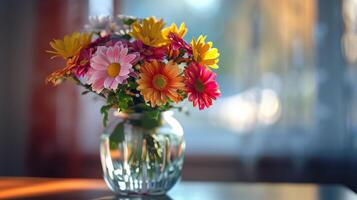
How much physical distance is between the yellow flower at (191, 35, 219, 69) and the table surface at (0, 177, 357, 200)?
36 centimetres

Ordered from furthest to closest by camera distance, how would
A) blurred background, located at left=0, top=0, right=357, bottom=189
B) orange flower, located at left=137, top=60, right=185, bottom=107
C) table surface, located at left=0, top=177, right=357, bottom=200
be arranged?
blurred background, located at left=0, top=0, right=357, bottom=189 → table surface, located at left=0, top=177, right=357, bottom=200 → orange flower, located at left=137, top=60, right=185, bottom=107

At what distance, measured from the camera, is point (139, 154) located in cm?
114

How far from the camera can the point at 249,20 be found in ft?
8.16

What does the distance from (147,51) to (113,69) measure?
9 cm

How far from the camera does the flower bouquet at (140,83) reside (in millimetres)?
1040

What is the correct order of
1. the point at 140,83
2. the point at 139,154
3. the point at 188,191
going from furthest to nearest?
the point at 188,191, the point at 139,154, the point at 140,83

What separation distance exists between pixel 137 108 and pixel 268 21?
1506 millimetres

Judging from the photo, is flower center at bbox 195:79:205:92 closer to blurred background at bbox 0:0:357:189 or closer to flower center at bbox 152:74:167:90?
flower center at bbox 152:74:167:90

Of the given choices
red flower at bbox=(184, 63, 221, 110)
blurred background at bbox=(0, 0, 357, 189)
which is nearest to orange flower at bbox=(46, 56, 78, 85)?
red flower at bbox=(184, 63, 221, 110)

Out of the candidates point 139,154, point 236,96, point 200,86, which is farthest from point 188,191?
point 236,96

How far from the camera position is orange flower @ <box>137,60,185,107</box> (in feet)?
3.37

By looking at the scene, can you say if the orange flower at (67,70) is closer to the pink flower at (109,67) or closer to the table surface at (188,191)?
the pink flower at (109,67)

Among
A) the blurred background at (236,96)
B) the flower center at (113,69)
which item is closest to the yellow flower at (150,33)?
the flower center at (113,69)

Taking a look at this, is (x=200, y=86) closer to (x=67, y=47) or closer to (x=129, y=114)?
(x=129, y=114)
